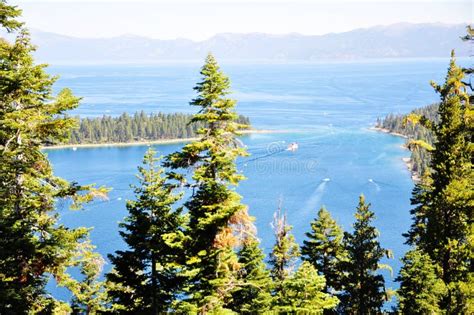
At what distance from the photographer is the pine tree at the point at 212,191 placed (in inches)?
464

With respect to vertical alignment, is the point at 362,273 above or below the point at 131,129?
above

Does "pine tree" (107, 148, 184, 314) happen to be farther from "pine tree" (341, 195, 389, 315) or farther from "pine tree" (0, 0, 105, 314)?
"pine tree" (341, 195, 389, 315)

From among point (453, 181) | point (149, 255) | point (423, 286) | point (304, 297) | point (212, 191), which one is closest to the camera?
point (212, 191)

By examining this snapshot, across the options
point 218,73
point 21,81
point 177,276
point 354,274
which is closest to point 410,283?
point 354,274

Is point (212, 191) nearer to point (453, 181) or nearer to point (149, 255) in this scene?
point (149, 255)

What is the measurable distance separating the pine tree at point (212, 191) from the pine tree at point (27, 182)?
8.49 ft

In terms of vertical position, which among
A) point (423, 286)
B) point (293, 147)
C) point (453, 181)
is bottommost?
point (293, 147)

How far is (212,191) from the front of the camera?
38.8 ft

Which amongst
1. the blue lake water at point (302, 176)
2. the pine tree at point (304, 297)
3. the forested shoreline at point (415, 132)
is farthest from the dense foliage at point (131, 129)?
the pine tree at point (304, 297)

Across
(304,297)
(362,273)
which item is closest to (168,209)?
(304,297)

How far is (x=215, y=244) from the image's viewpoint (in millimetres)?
11969

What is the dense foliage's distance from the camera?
16232 cm

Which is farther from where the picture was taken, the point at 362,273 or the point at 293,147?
the point at 293,147

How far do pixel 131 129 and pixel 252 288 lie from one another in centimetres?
15099
